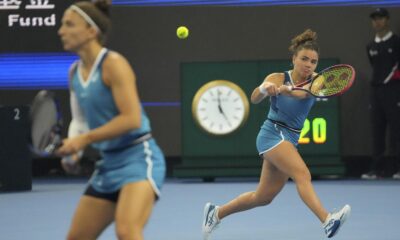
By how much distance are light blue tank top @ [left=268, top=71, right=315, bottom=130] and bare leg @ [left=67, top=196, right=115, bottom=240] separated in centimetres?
256

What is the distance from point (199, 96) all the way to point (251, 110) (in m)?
0.66

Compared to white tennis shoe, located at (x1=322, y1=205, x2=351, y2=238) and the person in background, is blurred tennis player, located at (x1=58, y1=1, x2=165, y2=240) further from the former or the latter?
the person in background

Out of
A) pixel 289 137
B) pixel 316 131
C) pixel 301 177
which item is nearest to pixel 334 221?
pixel 301 177

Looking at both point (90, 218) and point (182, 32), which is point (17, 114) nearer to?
point (182, 32)

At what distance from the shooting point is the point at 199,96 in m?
12.2

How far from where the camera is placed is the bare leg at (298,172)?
6.55m

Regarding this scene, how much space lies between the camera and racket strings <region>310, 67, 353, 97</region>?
6.63 meters

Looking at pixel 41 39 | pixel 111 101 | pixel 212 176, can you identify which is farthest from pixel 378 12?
pixel 111 101

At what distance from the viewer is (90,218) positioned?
14.4ft

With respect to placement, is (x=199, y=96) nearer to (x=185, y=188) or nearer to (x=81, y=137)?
(x=185, y=188)

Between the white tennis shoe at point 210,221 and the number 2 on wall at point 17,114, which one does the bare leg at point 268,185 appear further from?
the number 2 on wall at point 17,114

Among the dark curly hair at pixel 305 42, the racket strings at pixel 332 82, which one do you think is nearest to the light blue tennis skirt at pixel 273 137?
the racket strings at pixel 332 82

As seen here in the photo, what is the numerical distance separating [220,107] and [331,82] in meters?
5.42

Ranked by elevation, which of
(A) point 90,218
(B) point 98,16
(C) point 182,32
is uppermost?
(B) point 98,16
